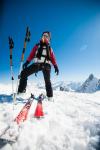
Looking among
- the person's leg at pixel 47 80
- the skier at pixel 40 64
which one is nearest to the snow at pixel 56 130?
the person's leg at pixel 47 80

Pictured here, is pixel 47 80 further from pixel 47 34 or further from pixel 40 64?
pixel 47 34

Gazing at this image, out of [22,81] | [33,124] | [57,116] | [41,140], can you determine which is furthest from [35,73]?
[41,140]

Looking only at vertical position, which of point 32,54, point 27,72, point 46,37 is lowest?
point 27,72

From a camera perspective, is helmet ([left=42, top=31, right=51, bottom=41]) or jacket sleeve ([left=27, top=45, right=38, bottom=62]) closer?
jacket sleeve ([left=27, top=45, right=38, bottom=62])

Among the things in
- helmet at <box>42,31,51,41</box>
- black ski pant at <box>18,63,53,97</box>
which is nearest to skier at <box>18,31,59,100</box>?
black ski pant at <box>18,63,53,97</box>

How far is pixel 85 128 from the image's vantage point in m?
4.95

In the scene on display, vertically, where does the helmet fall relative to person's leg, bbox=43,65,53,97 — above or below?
above

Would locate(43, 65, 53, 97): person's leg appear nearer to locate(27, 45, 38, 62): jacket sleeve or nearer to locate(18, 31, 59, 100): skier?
locate(18, 31, 59, 100): skier

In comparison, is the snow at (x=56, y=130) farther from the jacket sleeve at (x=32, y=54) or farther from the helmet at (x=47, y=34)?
the helmet at (x=47, y=34)

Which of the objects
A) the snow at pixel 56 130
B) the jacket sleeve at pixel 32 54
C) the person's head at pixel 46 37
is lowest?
the snow at pixel 56 130

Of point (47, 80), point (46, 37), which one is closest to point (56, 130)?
point (47, 80)

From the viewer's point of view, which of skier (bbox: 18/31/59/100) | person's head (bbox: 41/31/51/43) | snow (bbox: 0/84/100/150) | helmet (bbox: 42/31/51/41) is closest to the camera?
snow (bbox: 0/84/100/150)

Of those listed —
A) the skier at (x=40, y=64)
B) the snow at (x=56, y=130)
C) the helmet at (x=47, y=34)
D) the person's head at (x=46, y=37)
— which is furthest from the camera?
A: the helmet at (x=47, y=34)

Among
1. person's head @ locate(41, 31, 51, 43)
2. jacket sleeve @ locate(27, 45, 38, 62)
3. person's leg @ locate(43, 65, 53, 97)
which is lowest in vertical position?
person's leg @ locate(43, 65, 53, 97)
